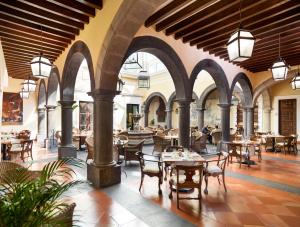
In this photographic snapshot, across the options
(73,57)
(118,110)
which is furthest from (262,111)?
(73,57)

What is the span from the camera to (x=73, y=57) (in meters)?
5.75

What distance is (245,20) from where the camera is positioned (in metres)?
4.55

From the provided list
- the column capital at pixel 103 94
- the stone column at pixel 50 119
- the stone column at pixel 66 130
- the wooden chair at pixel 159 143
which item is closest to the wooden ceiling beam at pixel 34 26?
the column capital at pixel 103 94

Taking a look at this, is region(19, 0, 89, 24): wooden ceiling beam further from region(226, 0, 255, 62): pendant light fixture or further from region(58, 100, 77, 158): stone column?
region(226, 0, 255, 62): pendant light fixture

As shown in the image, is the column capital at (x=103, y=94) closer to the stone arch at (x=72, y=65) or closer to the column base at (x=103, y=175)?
the stone arch at (x=72, y=65)

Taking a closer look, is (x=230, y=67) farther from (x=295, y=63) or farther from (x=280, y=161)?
(x=280, y=161)

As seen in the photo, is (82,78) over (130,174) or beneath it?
over

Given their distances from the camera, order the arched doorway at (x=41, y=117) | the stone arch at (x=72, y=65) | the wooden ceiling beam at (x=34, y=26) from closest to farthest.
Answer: the wooden ceiling beam at (x=34, y=26)
the stone arch at (x=72, y=65)
the arched doorway at (x=41, y=117)

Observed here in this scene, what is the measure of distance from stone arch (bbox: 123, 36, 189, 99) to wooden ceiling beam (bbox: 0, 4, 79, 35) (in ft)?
5.03

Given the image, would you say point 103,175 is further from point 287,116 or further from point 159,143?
point 287,116

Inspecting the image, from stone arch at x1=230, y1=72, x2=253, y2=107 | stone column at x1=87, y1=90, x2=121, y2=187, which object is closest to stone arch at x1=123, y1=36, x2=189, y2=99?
stone column at x1=87, y1=90, x2=121, y2=187

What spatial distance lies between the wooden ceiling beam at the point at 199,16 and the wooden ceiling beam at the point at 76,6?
1.94 metres

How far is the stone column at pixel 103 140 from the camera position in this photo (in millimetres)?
4328

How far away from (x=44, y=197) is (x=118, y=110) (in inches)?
535
